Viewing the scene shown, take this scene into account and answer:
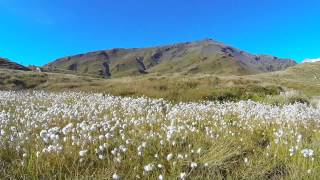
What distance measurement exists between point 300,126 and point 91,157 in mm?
5193

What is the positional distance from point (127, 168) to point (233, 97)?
16053 mm

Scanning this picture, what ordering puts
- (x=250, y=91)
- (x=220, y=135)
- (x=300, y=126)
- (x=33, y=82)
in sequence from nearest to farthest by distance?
1. (x=220, y=135)
2. (x=300, y=126)
3. (x=250, y=91)
4. (x=33, y=82)

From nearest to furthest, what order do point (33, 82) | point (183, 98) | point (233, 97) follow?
point (183, 98), point (233, 97), point (33, 82)

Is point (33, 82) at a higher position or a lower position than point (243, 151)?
higher

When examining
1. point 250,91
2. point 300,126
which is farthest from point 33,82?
point 300,126

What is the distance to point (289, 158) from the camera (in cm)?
562

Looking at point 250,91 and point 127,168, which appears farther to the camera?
point 250,91

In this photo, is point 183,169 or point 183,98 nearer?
point 183,169

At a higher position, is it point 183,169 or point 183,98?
point 183,98

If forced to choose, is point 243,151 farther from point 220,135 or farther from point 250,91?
point 250,91

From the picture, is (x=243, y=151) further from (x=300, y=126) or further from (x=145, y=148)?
(x=300, y=126)

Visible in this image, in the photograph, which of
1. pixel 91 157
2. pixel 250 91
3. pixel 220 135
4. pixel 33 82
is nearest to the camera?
pixel 91 157

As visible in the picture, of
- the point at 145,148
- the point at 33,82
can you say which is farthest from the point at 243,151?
the point at 33,82

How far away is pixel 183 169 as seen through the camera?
196 inches
